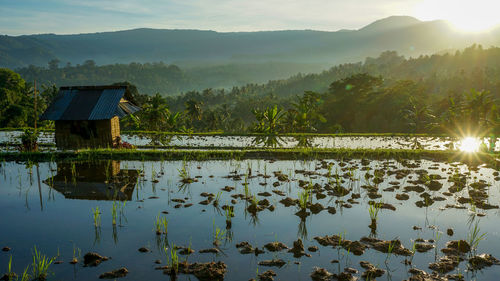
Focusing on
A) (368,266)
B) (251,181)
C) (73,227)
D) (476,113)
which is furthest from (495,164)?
(73,227)

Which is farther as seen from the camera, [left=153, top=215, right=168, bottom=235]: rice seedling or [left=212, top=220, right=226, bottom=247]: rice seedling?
[left=153, top=215, right=168, bottom=235]: rice seedling

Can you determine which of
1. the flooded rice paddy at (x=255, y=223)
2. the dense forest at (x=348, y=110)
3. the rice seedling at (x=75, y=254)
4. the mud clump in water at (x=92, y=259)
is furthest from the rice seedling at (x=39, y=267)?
the dense forest at (x=348, y=110)

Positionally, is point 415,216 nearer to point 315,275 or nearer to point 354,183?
point 354,183

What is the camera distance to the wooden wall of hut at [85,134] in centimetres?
1973

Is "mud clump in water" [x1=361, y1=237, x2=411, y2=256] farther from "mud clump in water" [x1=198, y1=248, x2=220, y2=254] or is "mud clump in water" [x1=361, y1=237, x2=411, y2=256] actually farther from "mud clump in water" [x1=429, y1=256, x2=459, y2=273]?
"mud clump in water" [x1=198, y1=248, x2=220, y2=254]

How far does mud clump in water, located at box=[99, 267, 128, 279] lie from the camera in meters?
5.72

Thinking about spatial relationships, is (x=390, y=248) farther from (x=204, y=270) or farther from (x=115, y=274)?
(x=115, y=274)

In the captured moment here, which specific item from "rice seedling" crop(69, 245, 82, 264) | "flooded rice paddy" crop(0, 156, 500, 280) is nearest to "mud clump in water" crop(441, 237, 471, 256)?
"flooded rice paddy" crop(0, 156, 500, 280)

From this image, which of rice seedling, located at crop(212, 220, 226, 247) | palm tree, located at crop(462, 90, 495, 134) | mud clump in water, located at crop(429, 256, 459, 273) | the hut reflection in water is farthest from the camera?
palm tree, located at crop(462, 90, 495, 134)

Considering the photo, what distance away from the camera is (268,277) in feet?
18.7

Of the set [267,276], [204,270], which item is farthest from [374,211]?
[204,270]

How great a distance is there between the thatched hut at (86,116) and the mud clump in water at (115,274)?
47.5 ft

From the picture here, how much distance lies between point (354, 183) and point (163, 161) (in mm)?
9352

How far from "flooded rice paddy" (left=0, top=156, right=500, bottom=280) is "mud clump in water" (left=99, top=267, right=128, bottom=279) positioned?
0.52 feet
